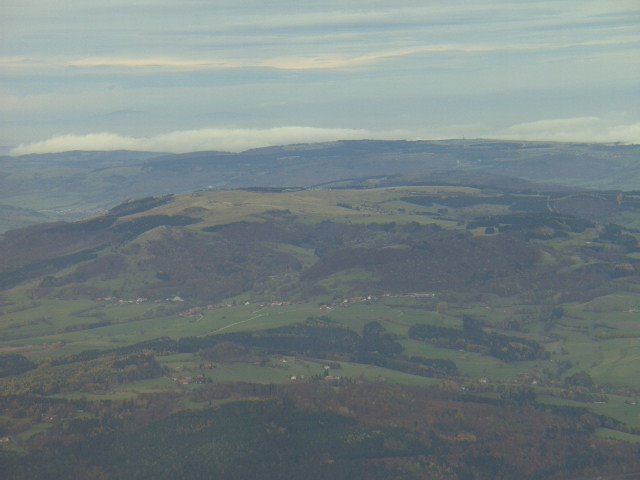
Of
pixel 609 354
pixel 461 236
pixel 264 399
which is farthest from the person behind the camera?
pixel 461 236

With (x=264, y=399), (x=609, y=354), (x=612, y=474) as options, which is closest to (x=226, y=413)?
(x=264, y=399)

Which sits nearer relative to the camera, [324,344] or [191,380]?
[191,380]

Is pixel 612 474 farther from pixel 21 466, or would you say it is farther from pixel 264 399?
pixel 21 466

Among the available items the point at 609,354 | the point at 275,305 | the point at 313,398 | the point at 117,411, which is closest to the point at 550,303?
the point at 609,354

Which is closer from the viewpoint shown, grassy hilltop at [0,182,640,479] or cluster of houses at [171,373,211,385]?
grassy hilltop at [0,182,640,479]

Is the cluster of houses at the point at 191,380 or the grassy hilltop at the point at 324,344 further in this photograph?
the cluster of houses at the point at 191,380

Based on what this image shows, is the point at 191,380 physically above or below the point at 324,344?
above

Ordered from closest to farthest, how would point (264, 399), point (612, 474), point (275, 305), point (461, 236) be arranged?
1. point (612, 474)
2. point (264, 399)
3. point (275, 305)
4. point (461, 236)

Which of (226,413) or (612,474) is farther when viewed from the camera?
(226,413)

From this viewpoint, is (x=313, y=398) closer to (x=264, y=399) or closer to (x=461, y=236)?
(x=264, y=399)
